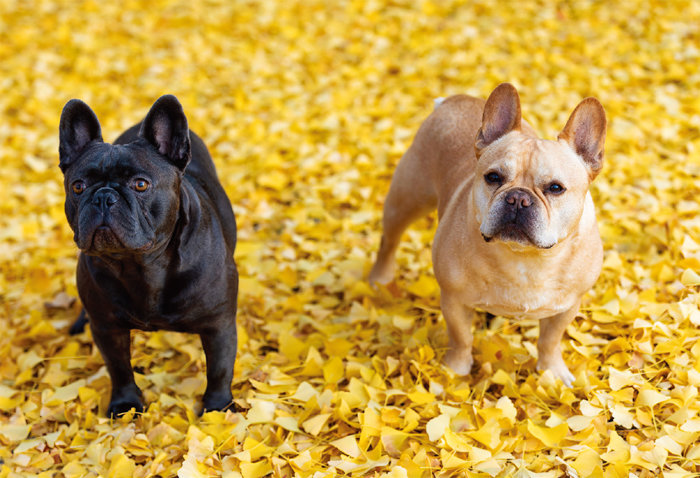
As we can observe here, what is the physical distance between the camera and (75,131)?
2820 mm

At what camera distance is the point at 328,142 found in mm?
5547

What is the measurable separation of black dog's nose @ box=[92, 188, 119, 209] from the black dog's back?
0.62 metres

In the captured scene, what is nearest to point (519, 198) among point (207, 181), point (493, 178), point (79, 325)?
point (493, 178)

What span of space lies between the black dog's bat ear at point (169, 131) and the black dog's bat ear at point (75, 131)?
221mm

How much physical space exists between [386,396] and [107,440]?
51.4 inches

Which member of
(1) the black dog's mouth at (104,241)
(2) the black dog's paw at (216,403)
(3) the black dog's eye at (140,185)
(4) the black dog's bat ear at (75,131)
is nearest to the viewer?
(1) the black dog's mouth at (104,241)

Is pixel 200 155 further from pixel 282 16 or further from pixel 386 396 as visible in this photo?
pixel 282 16

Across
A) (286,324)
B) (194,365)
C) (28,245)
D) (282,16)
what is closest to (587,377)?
(286,324)

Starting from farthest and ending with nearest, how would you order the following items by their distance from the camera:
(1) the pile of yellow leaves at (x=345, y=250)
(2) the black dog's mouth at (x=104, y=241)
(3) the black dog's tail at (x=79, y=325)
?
1. (3) the black dog's tail at (x=79, y=325)
2. (1) the pile of yellow leaves at (x=345, y=250)
3. (2) the black dog's mouth at (x=104, y=241)

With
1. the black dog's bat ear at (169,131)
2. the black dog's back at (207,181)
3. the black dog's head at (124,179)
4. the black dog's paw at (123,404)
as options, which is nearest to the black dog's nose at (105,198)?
the black dog's head at (124,179)

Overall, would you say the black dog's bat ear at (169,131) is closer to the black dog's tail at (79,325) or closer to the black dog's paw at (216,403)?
the black dog's paw at (216,403)

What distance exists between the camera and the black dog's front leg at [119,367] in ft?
10.0

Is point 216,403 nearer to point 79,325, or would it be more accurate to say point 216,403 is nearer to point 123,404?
point 123,404

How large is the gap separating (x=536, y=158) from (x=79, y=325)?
2.67 meters
